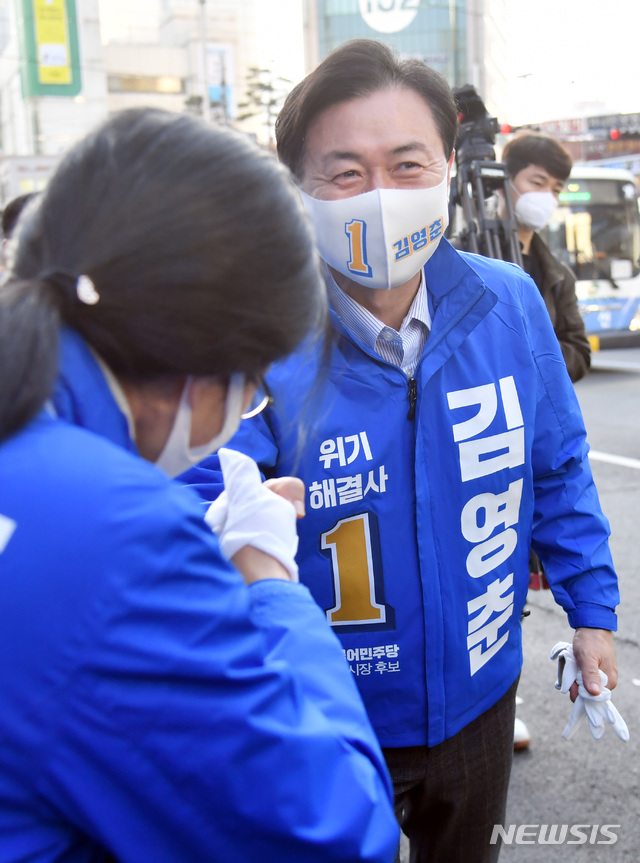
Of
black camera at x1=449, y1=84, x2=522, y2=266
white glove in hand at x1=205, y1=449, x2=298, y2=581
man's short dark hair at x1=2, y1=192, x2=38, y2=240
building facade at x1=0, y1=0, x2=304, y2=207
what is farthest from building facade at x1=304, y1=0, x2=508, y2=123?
white glove in hand at x1=205, y1=449, x2=298, y2=581

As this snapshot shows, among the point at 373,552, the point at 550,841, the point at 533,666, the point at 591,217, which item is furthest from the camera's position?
the point at 591,217

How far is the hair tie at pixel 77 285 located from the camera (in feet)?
2.53

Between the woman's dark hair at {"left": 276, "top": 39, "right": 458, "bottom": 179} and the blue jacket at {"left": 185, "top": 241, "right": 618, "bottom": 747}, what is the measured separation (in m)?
0.31

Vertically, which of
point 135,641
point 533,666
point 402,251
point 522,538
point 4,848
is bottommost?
point 533,666

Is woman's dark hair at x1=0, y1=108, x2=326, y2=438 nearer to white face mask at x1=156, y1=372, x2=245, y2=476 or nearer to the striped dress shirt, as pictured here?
white face mask at x1=156, y1=372, x2=245, y2=476

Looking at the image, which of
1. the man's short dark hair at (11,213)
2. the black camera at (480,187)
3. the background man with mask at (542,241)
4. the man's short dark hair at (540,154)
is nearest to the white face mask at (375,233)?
the black camera at (480,187)

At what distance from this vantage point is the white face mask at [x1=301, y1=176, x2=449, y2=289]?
1566mm

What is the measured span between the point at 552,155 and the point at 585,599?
2.58 metres

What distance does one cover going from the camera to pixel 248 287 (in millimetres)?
822

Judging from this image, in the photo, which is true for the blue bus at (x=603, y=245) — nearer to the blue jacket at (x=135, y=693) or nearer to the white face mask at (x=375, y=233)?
the white face mask at (x=375, y=233)

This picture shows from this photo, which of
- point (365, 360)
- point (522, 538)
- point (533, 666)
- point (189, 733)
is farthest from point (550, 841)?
point (189, 733)

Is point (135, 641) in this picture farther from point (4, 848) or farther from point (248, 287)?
point (248, 287)

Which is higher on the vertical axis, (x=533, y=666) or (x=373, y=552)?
(x=373, y=552)

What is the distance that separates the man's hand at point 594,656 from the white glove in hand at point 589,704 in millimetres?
15
